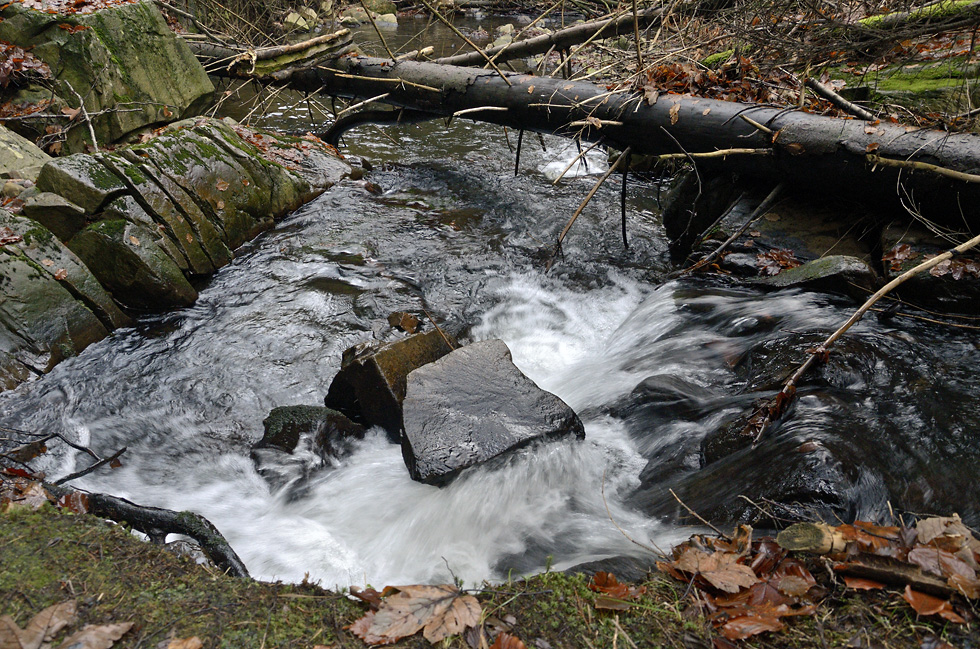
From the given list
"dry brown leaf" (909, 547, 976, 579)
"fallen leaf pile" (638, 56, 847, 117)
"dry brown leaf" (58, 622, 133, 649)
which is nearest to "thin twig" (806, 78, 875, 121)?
"fallen leaf pile" (638, 56, 847, 117)

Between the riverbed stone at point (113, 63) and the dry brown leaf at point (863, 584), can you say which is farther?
the riverbed stone at point (113, 63)

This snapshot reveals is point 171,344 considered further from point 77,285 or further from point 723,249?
point 723,249

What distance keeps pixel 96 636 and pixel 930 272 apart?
523cm

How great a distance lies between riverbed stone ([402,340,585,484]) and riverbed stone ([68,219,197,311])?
290 cm

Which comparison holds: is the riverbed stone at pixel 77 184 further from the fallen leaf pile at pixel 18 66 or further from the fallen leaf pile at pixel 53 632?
the fallen leaf pile at pixel 53 632

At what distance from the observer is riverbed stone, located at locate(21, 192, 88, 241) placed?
5.00m

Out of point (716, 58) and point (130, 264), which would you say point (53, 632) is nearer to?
point (130, 264)

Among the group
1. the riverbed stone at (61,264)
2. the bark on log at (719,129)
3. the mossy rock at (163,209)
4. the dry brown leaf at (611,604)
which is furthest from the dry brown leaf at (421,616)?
the mossy rock at (163,209)

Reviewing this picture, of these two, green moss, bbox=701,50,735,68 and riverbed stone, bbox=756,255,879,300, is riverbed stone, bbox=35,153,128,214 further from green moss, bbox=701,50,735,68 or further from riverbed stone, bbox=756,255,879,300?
green moss, bbox=701,50,735,68

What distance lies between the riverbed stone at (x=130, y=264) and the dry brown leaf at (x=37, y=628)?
12.8 ft

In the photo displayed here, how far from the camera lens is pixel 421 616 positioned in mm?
2039

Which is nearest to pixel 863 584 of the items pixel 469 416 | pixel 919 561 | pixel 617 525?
pixel 919 561

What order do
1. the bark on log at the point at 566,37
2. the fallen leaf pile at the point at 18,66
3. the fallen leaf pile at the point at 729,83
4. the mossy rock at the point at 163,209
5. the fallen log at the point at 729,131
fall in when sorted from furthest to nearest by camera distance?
the bark on log at the point at 566,37 < the fallen leaf pile at the point at 18,66 < the fallen leaf pile at the point at 729,83 < the mossy rock at the point at 163,209 < the fallen log at the point at 729,131

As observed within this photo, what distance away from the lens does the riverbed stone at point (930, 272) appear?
13.3 ft
